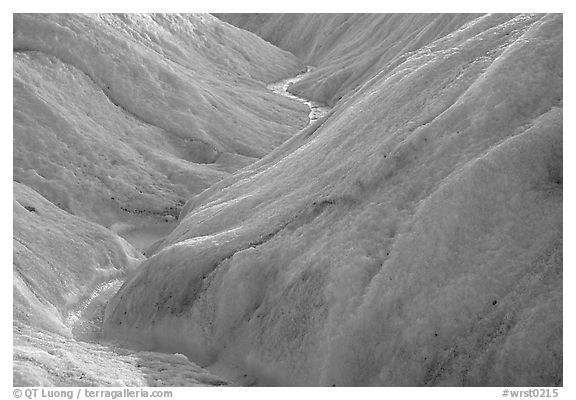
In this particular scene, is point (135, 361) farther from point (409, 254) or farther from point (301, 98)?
point (301, 98)

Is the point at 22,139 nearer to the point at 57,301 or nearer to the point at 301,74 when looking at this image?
the point at 57,301

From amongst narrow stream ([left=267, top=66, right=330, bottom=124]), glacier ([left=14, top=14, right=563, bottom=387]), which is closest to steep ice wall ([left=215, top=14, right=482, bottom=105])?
narrow stream ([left=267, top=66, right=330, bottom=124])

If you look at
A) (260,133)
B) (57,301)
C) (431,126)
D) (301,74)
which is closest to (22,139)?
(57,301)

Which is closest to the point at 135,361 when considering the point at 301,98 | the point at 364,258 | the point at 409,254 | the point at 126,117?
the point at 364,258

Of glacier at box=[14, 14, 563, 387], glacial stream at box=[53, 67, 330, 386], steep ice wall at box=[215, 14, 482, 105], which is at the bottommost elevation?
glacial stream at box=[53, 67, 330, 386]

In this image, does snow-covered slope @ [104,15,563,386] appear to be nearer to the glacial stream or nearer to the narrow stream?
the glacial stream

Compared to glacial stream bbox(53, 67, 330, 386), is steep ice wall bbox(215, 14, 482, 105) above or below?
above

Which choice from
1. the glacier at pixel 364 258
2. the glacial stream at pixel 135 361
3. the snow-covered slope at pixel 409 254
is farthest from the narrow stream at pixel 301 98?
the snow-covered slope at pixel 409 254
